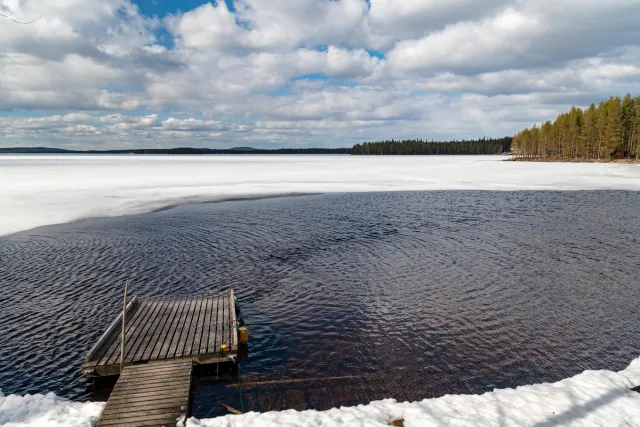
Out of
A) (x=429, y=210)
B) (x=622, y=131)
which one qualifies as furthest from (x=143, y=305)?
(x=622, y=131)

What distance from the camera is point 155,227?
90.1 feet

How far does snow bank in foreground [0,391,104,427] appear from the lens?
821 centimetres

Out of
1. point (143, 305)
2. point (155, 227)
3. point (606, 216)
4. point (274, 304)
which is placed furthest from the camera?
point (606, 216)

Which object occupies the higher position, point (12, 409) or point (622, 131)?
point (622, 131)

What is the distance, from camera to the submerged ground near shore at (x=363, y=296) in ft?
31.8

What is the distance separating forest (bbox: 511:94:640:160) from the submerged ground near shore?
66386 millimetres

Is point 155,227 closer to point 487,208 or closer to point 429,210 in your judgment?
point 429,210

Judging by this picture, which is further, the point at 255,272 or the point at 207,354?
the point at 255,272

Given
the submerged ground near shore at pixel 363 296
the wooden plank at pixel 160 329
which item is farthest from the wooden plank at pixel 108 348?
the wooden plank at pixel 160 329

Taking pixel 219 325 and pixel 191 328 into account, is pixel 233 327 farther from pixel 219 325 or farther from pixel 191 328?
pixel 191 328

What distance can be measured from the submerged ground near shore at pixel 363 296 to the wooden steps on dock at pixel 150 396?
0.55 m

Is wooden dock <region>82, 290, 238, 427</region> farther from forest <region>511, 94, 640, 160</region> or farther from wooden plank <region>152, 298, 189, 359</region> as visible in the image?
forest <region>511, 94, 640, 160</region>

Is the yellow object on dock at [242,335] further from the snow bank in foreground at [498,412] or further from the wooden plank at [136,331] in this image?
the snow bank in foreground at [498,412]

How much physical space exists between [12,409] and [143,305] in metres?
5.43
